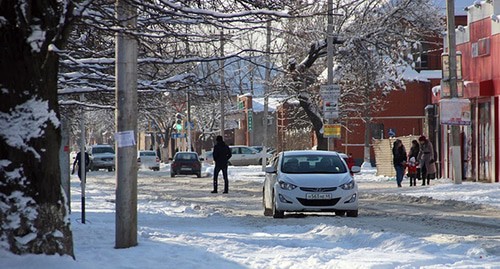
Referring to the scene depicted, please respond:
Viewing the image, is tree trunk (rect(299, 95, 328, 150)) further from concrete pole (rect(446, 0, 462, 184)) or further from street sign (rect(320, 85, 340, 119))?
concrete pole (rect(446, 0, 462, 184))

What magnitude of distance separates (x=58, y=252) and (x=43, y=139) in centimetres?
119

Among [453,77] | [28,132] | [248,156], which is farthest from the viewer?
[248,156]

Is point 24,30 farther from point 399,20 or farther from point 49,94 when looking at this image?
point 399,20

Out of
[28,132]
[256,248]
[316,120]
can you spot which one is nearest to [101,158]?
[316,120]

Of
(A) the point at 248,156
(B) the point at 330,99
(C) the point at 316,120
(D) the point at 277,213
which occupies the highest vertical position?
(B) the point at 330,99

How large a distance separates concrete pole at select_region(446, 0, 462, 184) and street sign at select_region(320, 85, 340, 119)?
4143 millimetres

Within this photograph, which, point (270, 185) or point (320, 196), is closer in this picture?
point (320, 196)

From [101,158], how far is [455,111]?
3770cm

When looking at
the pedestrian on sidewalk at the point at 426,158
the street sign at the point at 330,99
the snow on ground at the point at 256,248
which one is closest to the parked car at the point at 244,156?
the street sign at the point at 330,99

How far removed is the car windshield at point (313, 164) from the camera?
2319cm

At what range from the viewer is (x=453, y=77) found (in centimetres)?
3553

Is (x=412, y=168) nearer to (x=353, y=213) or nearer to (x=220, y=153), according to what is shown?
(x=220, y=153)

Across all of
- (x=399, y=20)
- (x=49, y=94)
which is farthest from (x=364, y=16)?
(x=49, y=94)

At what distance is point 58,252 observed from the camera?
38.5ft
